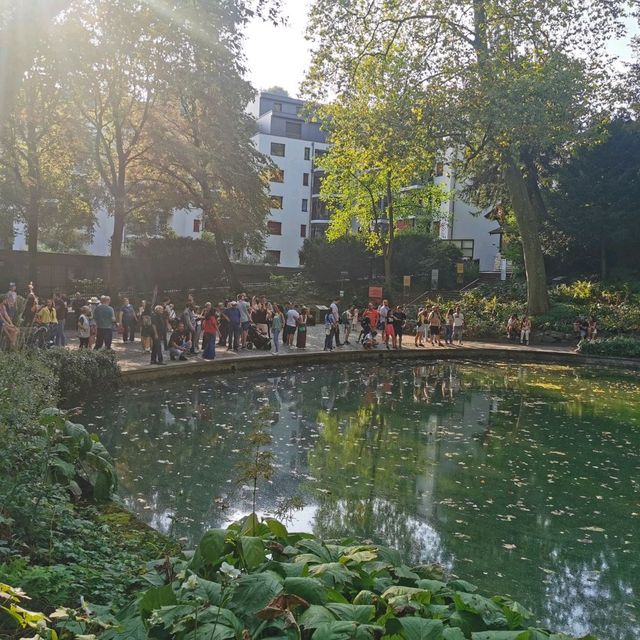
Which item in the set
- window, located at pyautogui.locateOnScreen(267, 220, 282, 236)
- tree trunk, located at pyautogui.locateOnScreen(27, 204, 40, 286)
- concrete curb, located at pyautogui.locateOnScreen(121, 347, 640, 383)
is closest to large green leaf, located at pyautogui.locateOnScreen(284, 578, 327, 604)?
concrete curb, located at pyautogui.locateOnScreen(121, 347, 640, 383)

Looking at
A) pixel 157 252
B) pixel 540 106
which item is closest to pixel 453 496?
pixel 540 106

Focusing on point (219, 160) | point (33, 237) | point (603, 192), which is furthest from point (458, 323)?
point (33, 237)

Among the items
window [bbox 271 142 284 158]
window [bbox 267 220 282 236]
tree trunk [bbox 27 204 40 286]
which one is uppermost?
window [bbox 271 142 284 158]

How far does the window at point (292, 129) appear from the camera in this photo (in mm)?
62469

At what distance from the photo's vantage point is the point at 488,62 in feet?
77.3

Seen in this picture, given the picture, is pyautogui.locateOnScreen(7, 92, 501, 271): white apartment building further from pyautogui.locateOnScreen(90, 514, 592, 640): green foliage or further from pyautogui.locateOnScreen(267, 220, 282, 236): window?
pyautogui.locateOnScreen(90, 514, 592, 640): green foliage

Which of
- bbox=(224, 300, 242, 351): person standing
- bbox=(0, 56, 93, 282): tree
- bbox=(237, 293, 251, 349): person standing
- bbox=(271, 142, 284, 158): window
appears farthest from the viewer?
bbox=(271, 142, 284, 158): window

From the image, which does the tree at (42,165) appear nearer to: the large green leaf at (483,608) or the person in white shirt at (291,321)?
the person in white shirt at (291,321)

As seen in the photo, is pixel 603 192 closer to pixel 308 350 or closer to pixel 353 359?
pixel 353 359

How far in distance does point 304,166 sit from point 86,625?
62.2m

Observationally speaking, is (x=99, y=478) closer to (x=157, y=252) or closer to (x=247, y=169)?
(x=247, y=169)

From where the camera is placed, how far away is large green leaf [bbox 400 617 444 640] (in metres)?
2.66

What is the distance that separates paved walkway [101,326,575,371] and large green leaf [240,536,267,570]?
1202 cm

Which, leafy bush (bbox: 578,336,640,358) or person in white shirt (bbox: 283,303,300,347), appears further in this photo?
leafy bush (bbox: 578,336,640,358)
